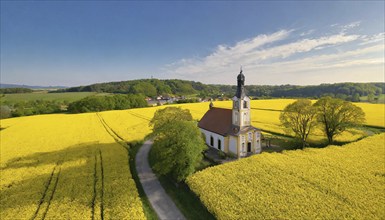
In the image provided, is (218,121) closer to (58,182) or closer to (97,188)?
(97,188)

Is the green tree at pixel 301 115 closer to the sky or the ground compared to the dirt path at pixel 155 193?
closer to the sky

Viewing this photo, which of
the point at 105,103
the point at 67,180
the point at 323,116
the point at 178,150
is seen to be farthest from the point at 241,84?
the point at 105,103

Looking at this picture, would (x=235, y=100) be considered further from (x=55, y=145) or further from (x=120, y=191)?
(x=55, y=145)

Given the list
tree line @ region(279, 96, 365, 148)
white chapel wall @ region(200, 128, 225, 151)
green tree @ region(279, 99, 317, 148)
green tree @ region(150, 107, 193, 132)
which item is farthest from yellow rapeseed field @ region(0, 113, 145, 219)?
tree line @ region(279, 96, 365, 148)

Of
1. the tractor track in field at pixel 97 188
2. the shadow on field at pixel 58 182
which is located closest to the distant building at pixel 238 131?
the shadow on field at pixel 58 182

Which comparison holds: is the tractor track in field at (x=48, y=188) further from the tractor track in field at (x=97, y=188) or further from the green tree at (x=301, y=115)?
the green tree at (x=301, y=115)

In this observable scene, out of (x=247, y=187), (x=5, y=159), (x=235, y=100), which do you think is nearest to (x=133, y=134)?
(x=5, y=159)
